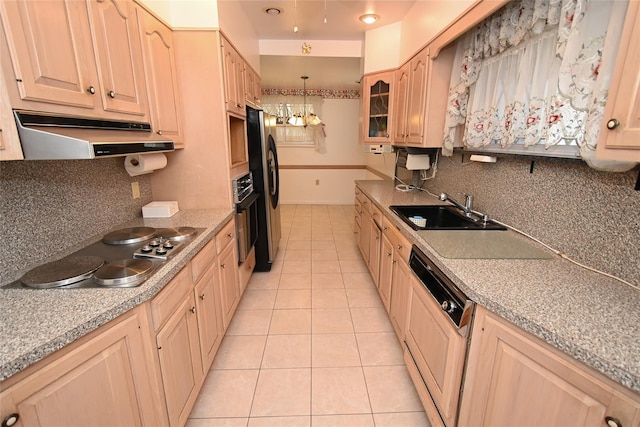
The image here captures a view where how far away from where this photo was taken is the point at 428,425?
4.79 ft

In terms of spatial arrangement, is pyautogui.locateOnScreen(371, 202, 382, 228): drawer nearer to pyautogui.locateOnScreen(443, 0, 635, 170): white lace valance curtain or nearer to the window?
pyautogui.locateOnScreen(443, 0, 635, 170): white lace valance curtain

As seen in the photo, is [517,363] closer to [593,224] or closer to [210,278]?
[593,224]

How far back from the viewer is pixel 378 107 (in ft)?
10.5

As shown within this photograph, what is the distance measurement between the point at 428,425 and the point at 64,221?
6.89 ft

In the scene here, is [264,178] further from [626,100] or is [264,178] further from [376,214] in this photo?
[626,100]

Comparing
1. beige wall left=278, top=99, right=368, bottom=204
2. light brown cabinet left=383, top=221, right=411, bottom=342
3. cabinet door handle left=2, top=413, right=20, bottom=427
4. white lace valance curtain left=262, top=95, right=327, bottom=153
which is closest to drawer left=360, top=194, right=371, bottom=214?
light brown cabinet left=383, top=221, right=411, bottom=342

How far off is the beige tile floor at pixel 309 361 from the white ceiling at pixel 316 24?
8.44 feet

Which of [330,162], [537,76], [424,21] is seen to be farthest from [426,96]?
[330,162]

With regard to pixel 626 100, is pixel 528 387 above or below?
below

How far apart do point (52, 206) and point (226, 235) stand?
93 cm

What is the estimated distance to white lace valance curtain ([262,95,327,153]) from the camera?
230 inches

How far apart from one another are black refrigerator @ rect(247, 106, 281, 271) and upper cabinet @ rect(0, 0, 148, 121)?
1144 millimetres

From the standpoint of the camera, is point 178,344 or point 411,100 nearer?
point 178,344

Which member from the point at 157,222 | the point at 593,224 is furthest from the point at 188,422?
the point at 593,224
